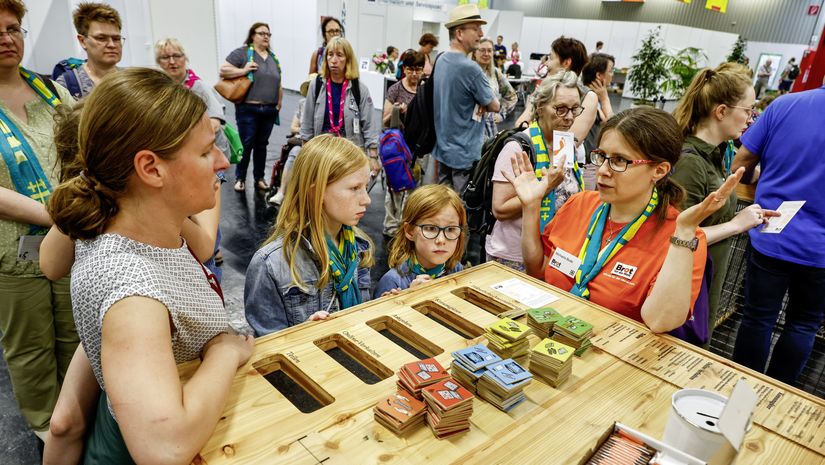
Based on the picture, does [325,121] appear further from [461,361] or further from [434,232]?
[461,361]

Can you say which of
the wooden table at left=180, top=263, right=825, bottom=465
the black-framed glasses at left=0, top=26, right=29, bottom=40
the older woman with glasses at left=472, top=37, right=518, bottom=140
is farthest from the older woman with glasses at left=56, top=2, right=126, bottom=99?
the older woman with glasses at left=472, top=37, right=518, bottom=140

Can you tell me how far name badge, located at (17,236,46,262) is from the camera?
1617mm

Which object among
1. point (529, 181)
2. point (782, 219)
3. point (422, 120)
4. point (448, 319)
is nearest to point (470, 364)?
point (448, 319)

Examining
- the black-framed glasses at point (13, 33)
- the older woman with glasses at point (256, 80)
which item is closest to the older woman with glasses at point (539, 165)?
the black-framed glasses at point (13, 33)

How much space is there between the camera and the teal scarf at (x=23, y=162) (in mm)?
1641

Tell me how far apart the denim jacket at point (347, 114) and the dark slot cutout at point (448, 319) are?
9.20 ft

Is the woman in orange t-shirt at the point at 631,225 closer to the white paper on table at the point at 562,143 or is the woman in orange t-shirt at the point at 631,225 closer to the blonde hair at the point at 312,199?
the white paper on table at the point at 562,143

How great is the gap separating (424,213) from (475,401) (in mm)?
1068

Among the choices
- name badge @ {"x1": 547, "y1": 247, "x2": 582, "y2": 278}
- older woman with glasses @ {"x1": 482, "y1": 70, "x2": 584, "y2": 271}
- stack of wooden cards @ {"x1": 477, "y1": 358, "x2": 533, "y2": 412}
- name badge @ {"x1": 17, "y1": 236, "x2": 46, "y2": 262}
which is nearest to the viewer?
stack of wooden cards @ {"x1": 477, "y1": 358, "x2": 533, "y2": 412}

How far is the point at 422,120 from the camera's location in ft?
13.3

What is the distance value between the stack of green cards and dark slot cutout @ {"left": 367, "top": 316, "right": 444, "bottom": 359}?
0.31m

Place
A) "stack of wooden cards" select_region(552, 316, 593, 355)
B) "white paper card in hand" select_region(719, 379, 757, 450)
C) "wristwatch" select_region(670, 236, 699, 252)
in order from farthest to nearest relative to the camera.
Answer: "wristwatch" select_region(670, 236, 699, 252), "stack of wooden cards" select_region(552, 316, 593, 355), "white paper card in hand" select_region(719, 379, 757, 450)

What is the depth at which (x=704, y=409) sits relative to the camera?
95cm

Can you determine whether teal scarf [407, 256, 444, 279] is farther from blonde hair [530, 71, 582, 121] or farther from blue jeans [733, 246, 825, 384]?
blue jeans [733, 246, 825, 384]
